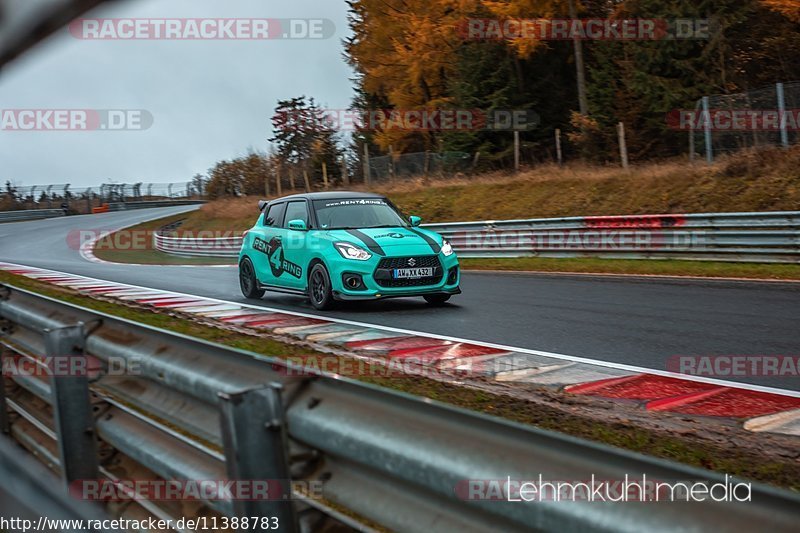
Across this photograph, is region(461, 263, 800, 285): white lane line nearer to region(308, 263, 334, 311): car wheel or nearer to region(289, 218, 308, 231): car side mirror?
region(308, 263, 334, 311): car wheel

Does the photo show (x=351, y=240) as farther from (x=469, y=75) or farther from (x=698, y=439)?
(x=469, y=75)

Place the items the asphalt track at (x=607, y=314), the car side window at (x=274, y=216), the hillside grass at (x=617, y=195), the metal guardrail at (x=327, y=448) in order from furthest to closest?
the hillside grass at (x=617, y=195) < the car side window at (x=274, y=216) < the asphalt track at (x=607, y=314) < the metal guardrail at (x=327, y=448)

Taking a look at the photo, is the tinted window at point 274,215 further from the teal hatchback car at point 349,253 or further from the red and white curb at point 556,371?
the red and white curb at point 556,371

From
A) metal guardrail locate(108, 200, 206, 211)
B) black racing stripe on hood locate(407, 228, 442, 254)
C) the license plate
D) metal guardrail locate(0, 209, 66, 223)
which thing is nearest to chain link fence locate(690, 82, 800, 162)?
black racing stripe on hood locate(407, 228, 442, 254)

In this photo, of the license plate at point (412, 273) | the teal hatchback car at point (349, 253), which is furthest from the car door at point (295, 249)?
the license plate at point (412, 273)

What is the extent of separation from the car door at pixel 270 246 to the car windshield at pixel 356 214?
93 cm

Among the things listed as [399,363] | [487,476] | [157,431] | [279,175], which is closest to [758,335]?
[399,363]

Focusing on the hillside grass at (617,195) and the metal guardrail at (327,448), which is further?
the hillside grass at (617,195)

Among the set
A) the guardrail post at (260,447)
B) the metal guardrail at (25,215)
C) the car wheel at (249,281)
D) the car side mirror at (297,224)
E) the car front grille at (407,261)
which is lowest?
the car wheel at (249,281)

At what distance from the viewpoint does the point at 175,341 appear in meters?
3.19

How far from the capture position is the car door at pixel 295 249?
12211 mm

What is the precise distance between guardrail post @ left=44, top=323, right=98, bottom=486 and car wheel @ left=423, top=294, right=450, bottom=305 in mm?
8307

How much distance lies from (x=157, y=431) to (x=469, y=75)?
33492mm

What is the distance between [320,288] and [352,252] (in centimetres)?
87
